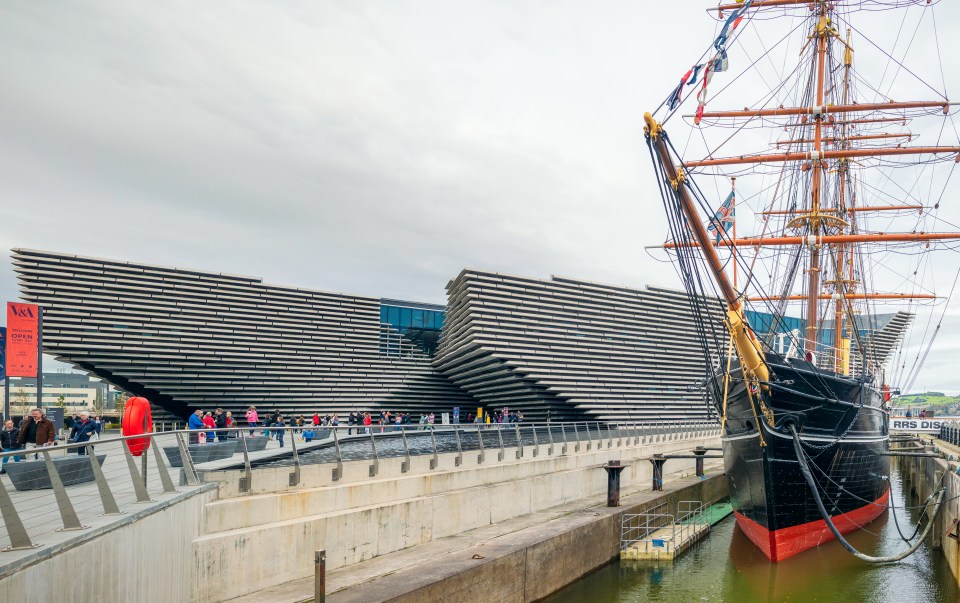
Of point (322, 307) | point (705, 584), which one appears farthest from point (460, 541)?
point (322, 307)

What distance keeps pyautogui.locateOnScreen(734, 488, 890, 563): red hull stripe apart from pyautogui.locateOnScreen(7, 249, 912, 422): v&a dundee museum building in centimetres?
1530

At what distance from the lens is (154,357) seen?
35938mm

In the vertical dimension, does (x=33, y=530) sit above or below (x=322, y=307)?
below

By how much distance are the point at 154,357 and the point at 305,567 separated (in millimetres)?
28559

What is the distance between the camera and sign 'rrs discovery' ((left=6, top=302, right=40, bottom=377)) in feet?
57.3

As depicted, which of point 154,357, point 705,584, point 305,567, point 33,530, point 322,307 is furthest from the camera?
point 322,307

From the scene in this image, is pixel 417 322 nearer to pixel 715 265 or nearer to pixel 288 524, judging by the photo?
pixel 715 265

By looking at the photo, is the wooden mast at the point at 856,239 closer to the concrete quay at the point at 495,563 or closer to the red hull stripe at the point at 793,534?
the red hull stripe at the point at 793,534

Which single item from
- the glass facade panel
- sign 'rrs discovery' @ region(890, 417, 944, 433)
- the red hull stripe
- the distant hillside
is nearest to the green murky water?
the red hull stripe

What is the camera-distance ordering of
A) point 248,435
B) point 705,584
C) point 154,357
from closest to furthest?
point 248,435 < point 705,584 < point 154,357

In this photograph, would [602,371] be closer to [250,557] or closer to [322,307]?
[322,307]

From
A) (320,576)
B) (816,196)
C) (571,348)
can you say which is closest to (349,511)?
(320,576)

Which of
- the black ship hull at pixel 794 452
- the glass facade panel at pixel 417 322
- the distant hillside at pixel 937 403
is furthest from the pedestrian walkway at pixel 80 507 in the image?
the distant hillside at pixel 937 403

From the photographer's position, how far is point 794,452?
17.9 m
